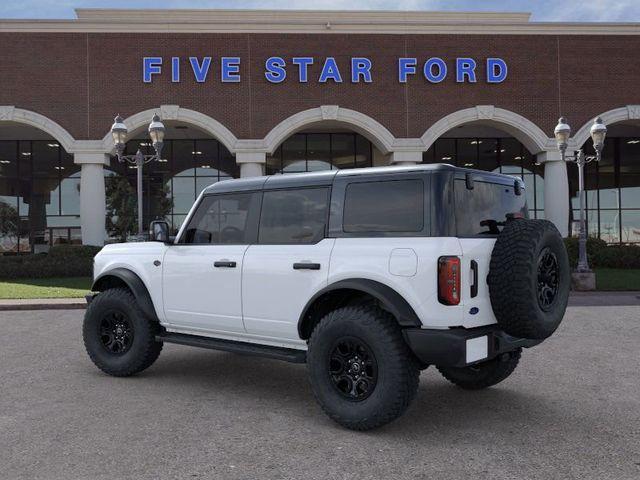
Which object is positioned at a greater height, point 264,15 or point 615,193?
point 264,15

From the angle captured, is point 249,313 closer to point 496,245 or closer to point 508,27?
point 496,245

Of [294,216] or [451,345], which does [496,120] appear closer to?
[294,216]

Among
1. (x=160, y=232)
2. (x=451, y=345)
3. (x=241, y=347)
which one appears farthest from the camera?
(x=160, y=232)

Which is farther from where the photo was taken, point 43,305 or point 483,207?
point 43,305

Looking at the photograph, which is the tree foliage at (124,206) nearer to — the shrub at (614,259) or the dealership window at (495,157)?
the dealership window at (495,157)

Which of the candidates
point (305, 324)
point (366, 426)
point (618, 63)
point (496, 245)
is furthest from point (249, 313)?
point (618, 63)

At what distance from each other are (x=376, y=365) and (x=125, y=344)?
3428 millimetres

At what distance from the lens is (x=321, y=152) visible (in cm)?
2905

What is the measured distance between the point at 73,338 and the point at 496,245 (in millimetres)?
7376

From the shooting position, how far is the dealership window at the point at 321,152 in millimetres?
28766

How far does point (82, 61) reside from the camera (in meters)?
22.4

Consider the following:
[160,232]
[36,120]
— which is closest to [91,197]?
[36,120]

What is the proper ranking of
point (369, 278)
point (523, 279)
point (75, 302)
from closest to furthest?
point (523, 279), point (369, 278), point (75, 302)

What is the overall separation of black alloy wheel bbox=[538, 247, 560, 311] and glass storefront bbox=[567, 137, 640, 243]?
30.3 m
